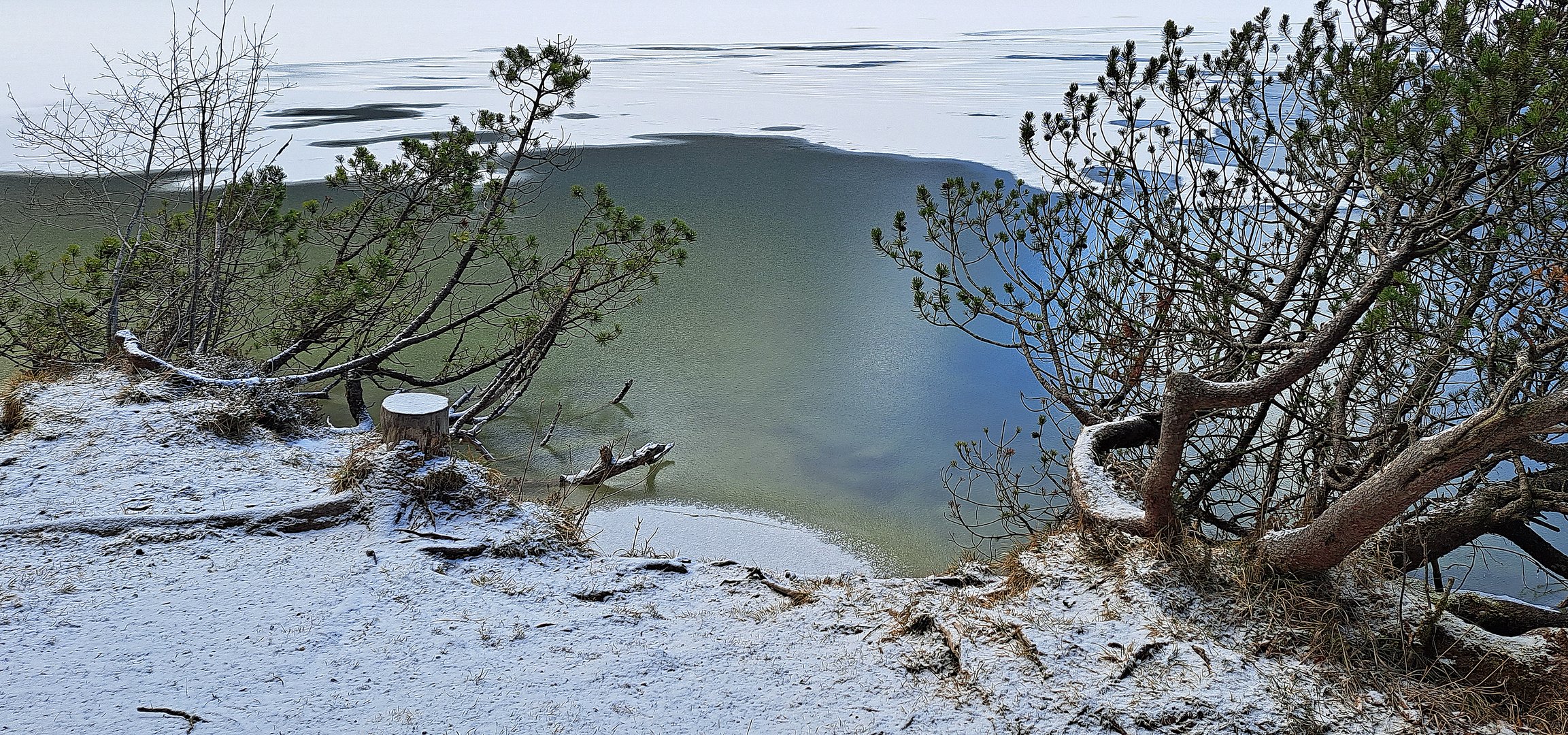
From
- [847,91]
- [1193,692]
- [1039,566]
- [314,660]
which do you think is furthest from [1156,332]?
[847,91]

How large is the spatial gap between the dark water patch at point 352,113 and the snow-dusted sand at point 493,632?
16965mm

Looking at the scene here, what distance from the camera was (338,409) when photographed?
292 inches

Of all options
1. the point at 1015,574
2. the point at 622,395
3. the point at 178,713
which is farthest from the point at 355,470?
the point at 622,395

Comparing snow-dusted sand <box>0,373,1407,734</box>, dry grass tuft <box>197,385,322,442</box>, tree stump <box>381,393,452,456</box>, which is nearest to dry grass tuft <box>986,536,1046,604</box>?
snow-dusted sand <box>0,373,1407,734</box>

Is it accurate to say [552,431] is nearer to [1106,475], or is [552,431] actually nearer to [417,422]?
[417,422]

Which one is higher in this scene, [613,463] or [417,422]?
[417,422]

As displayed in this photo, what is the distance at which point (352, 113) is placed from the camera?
20.7 m

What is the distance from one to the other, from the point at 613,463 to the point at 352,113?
17.6 meters

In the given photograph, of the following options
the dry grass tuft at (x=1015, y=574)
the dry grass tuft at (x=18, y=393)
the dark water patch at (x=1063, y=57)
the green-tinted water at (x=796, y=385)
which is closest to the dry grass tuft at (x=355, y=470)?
the dry grass tuft at (x=18, y=393)

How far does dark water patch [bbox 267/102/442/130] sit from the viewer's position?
761 inches

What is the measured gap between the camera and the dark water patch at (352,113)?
63.4ft

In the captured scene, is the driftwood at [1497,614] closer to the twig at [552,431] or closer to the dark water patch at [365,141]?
the twig at [552,431]

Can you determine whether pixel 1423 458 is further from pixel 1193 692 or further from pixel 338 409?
pixel 338 409

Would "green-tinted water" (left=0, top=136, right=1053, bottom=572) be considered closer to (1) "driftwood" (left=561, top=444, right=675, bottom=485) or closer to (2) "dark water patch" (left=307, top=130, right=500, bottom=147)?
(1) "driftwood" (left=561, top=444, right=675, bottom=485)
